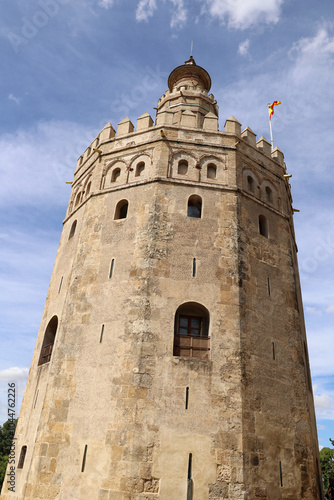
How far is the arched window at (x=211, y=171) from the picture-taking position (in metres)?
15.4

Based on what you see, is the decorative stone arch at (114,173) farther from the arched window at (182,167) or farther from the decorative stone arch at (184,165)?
the arched window at (182,167)

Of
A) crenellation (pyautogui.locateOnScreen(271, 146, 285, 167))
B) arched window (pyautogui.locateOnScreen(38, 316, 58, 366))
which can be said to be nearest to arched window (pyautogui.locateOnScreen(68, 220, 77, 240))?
arched window (pyautogui.locateOnScreen(38, 316, 58, 366))

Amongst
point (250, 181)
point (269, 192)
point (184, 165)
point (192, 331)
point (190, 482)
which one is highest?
point (269, 192)

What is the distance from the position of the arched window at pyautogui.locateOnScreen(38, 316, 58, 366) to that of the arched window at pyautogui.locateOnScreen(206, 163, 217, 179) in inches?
315

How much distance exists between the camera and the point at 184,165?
15438 mm

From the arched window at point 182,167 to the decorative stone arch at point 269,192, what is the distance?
3.50 meters

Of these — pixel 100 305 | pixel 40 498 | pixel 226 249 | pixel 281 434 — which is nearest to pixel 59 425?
pixel 40 498

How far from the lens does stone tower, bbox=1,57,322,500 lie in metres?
10.7

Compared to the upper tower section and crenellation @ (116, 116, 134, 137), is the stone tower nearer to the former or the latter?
crenellation @ (116, 116, 134, 137)

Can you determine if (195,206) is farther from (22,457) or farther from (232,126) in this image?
(22,457)

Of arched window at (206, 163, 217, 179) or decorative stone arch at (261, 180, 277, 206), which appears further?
decorative stone arch at (261, 180, 277, 206)

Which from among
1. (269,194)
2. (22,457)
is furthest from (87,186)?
(22,457)

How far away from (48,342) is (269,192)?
1087 centimetres

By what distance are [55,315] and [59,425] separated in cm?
422
